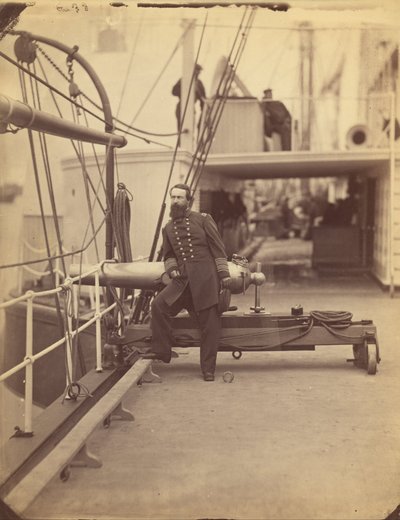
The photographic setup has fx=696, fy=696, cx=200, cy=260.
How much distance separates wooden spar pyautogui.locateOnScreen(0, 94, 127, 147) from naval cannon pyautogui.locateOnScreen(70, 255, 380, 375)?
1.41 metres

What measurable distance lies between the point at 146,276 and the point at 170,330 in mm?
596

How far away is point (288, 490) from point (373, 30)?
3.50 meters

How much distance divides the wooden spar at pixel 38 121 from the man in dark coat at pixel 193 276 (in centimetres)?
101

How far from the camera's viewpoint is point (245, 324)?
6660mm

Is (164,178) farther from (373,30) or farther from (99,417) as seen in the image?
(99,417)

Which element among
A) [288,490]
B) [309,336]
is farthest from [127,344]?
[288,490]

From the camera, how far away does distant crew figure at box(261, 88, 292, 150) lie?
14141mm

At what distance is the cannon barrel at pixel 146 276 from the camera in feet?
21.6

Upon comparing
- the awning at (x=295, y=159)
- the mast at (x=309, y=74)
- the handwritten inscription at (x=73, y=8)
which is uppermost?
the mast at (x=309, y=74)

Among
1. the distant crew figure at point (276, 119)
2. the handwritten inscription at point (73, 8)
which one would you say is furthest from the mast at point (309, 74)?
the handwritten inscription at point (73, 8)

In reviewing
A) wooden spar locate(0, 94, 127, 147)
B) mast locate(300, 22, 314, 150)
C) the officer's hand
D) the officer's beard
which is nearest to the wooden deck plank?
the officer's hand

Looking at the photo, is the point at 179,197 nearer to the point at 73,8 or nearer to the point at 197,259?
the point at 197,259

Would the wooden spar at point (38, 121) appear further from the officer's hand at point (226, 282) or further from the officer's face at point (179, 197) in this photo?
the officer's hand at point (226, 282)

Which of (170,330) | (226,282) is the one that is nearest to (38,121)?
(226,282)
